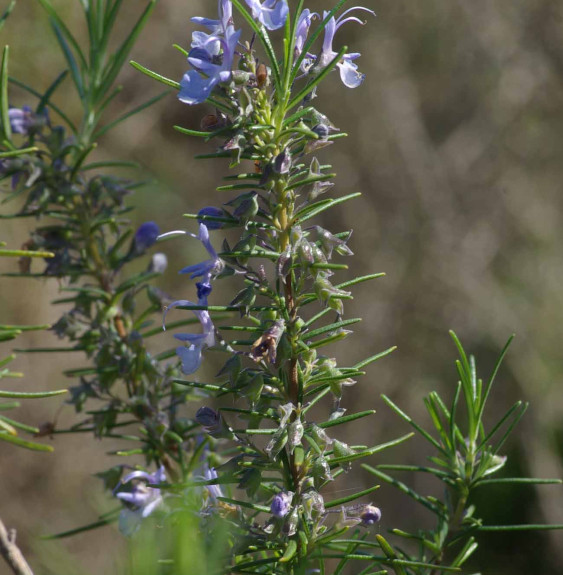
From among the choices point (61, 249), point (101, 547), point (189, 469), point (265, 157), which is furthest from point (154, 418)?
point (101, 547)

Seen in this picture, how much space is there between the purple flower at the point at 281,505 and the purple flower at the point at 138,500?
0.65 feet

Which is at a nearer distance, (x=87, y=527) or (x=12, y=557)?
(x=12, y=557)

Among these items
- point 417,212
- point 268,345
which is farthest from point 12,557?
point 417,212

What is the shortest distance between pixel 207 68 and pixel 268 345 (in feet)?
0.71

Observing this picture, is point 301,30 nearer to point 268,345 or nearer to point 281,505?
point 268,345

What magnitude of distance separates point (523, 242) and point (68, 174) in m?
2.93

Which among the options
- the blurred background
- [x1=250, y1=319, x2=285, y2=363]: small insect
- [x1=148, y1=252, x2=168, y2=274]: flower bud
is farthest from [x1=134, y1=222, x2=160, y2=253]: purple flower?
the blurred background

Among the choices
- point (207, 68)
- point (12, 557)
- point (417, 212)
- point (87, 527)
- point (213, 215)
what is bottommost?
point (87, 527)

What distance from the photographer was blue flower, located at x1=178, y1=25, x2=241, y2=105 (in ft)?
1.74

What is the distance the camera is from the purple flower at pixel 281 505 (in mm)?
527

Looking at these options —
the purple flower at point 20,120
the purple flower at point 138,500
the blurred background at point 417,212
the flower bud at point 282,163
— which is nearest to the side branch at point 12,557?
the purple flower at point 138,500

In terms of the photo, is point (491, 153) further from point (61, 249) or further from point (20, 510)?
point (61, 249)

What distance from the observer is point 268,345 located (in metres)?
0.53

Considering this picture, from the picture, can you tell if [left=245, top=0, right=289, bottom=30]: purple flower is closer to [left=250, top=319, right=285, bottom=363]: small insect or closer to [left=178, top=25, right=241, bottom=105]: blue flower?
[left=178, top=25, right=241, bottom=105]: blue flower
